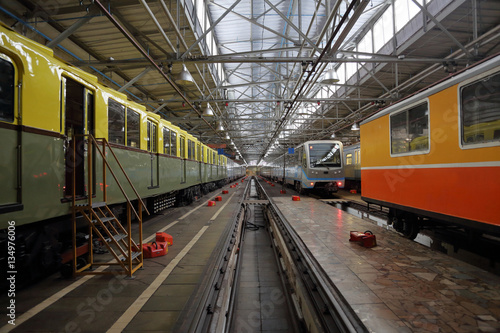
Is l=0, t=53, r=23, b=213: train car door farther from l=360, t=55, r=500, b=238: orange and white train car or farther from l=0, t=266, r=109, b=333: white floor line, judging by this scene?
l=360, t=55, r=500, b=238: orange and white train car

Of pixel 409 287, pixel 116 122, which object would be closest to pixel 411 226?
pixel 409 287

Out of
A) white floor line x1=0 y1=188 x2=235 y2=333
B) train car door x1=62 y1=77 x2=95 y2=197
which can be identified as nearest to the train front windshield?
train car door x1=62 y1=77 x2=95 y2=197

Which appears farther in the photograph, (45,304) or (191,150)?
(191,150)

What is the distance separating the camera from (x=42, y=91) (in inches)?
131

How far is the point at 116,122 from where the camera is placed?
5379mm

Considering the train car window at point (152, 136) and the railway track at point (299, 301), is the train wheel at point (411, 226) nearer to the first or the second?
the railway track at point (299, 301)

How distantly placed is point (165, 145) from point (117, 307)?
618 centimetres

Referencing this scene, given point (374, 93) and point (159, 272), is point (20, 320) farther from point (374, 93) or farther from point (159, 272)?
point (374, 93)

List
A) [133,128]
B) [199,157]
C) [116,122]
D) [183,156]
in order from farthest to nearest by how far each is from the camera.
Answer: [199,157] < [183,156] < [133,128] < [116,122]

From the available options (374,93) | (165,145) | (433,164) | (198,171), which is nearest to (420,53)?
(374,93)

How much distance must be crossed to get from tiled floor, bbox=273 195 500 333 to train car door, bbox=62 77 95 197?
4.34 meters

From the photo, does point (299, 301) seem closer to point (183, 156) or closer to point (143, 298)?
point (143, 298)

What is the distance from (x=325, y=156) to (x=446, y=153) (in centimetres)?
951

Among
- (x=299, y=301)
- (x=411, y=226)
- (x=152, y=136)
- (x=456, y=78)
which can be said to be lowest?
(x=299, y=301)
